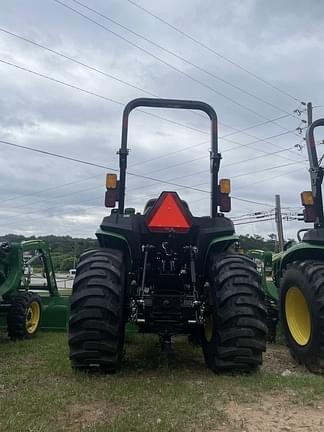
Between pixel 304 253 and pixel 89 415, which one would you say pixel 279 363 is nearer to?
pixel 304 253

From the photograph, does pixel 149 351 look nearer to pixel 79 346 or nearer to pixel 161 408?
pixel 79 346

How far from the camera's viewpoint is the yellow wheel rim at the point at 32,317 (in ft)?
31.4

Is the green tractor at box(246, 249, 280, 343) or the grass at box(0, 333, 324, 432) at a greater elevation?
the green tractor at box(246, 249, 280, 343)

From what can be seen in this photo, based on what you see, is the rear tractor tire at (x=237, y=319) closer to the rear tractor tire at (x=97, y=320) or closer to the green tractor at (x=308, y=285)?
the green tractor at (x=308, y=285)

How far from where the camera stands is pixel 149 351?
7.23 meters

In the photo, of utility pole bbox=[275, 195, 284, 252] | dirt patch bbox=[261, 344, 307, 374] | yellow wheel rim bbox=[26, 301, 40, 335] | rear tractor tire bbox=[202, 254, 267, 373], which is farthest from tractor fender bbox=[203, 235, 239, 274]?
utility pole bbox=[275, 195, 284, 252]

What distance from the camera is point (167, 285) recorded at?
6059 millimetres

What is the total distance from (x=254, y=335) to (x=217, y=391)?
793 millimetres

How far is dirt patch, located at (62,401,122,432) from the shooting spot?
3.82 meters

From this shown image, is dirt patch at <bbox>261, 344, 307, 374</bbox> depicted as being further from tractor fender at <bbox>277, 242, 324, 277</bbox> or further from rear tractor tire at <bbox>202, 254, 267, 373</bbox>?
tractor fender at <bbox>277, 242, 324, 277</bbox>

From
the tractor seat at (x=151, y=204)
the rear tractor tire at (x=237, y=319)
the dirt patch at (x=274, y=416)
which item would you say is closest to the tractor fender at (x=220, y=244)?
the rear tractor tire at (x=237, y=319)

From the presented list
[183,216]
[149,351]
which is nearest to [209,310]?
[183,216]

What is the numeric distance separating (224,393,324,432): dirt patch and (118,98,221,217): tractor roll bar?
2505 millimetres

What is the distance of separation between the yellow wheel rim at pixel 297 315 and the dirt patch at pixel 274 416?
2164mm
